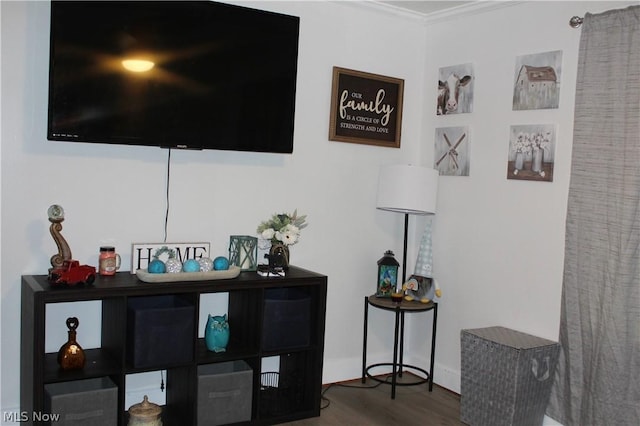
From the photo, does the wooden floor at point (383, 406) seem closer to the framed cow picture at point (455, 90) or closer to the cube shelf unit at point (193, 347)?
the cube shelf unit at point (193, 347)

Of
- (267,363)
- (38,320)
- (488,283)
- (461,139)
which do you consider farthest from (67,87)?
(488,283)

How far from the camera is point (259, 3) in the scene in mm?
3207

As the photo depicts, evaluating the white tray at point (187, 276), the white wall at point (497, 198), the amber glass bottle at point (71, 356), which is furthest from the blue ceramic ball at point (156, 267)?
the white wall at point (497, 198)

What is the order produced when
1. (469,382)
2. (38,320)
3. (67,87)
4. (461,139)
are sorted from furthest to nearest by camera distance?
1. (461,139)
2. (469,382)
3. (67,87)
4. (38,320)

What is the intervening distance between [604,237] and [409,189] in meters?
1.03

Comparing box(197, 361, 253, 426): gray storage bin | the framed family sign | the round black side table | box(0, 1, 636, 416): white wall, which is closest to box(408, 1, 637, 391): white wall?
box(0, 1, 636, 416): white wall

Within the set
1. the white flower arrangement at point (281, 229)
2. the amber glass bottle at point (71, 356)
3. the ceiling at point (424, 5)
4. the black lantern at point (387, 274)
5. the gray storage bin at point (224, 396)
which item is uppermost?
the ceiling at point (424, 5)

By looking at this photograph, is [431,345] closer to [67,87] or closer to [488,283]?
[488,283]

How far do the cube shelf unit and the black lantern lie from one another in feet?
1.84

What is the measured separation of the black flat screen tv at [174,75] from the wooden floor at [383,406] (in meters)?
1.38

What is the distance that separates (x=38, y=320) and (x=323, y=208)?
1.66m

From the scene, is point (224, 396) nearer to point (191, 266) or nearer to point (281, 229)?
point (191, 266)

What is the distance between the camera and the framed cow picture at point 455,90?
3.57 m

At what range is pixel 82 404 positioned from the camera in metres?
2.52
